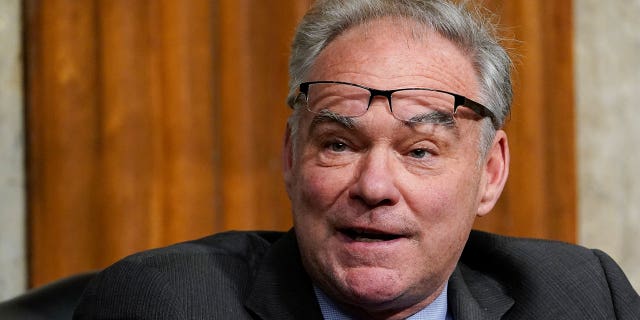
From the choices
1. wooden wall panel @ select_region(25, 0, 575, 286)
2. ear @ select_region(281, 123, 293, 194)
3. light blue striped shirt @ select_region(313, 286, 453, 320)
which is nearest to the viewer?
light blue striped shirt @ select_region(313, 286, 453, 320)

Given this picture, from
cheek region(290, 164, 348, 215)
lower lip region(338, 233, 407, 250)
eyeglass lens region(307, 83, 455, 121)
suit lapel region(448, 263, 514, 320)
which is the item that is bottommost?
suit lapel region(448, 263, 514, 320)

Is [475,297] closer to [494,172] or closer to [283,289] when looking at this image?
[494,172]

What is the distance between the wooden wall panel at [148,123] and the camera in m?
2.71

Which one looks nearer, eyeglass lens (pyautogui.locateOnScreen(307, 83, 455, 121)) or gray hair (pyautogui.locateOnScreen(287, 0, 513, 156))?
eyeglass lens (pyautogui.locateOnScreen(307, 83, 455, 121))

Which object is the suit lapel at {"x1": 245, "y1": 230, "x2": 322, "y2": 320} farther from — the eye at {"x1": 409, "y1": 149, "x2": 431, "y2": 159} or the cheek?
the eye at {"x1": 409, "y1": 149, "x2": 431, "y2": 159}

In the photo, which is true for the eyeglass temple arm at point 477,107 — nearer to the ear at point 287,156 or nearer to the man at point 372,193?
the man at point 372,193

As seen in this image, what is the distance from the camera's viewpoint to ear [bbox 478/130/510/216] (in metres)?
2.05

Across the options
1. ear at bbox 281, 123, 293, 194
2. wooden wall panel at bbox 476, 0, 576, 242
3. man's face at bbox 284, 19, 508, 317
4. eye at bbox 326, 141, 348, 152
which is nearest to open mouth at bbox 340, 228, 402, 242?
man's face at bbox 284, 19, 508, 317

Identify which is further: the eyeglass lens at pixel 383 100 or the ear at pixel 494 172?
the ear at pixel 494 172

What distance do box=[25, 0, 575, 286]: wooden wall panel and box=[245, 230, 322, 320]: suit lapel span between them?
0.87 m

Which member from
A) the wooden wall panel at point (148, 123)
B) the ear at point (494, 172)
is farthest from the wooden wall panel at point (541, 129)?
the ear at point (494, 172)

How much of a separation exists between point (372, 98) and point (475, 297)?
0.58 metres

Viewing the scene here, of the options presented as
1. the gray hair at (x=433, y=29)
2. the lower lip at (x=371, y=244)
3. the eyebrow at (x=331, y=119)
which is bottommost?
the lower lip at (x=371, y=244)

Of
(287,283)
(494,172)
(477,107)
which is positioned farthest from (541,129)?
(287,283)
